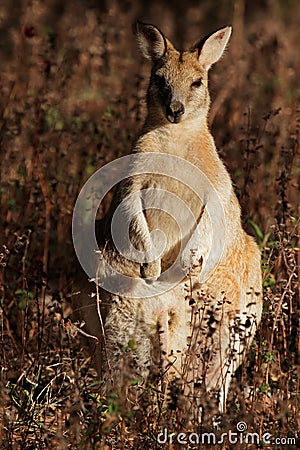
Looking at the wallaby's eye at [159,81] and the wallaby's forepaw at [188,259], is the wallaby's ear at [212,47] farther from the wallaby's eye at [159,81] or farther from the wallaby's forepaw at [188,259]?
the wallaby's forepaw at [188,259]

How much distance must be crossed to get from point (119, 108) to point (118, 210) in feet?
8.76

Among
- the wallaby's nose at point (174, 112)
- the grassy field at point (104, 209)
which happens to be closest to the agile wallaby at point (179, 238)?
the wallaby's nose at point (174, 112)

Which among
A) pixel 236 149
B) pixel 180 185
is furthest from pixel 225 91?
pixel 180 185

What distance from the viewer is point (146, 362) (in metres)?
4.54

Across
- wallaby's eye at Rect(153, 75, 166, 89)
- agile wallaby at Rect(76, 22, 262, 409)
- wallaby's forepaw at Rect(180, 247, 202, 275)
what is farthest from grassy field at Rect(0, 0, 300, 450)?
wallaby's eye at Rect(153, 75, 166, 89)

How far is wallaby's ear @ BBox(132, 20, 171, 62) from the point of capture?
5027 mm

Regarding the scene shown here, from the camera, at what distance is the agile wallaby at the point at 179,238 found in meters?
4.51

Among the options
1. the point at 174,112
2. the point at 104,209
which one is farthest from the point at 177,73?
the point at 104,209

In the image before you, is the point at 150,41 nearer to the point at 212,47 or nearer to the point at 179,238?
the point at 212,47

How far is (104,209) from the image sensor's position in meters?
6.25

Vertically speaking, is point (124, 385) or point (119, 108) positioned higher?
point (119, 108)

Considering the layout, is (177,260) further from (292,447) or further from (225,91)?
(225,91)

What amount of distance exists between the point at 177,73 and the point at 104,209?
1.63m

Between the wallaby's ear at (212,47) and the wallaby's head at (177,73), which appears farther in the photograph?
the wallaby's ear at (212,47)
